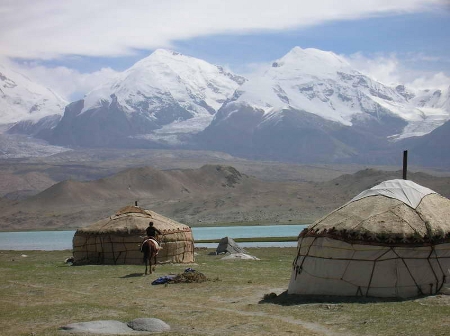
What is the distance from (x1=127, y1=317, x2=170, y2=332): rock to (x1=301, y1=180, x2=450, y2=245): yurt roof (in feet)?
16.1

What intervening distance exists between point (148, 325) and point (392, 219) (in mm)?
6112

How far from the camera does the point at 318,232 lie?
18.9 m

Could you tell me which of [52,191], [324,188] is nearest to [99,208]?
[52,191]

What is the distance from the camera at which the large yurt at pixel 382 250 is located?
17812 mm

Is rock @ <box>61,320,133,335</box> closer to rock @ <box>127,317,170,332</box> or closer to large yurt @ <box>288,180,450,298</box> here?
rock @ <box>127,317,170,332</box>

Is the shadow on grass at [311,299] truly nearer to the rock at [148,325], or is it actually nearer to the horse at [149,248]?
the rock at [148,325]

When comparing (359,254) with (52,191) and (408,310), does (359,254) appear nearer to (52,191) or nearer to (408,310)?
(408,310)

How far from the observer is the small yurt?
30000 millimetres

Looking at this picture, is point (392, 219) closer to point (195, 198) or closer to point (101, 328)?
point (101, 328)

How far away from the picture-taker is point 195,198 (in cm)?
14738

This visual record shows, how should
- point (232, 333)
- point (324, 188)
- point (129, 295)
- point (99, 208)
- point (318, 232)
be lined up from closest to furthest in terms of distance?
1. point (232, 333)
2. point (318, 232)
3. point (129, 295)
4. point (99, 208)
5. point (324, 188)

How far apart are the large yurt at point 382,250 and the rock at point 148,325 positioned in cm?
454

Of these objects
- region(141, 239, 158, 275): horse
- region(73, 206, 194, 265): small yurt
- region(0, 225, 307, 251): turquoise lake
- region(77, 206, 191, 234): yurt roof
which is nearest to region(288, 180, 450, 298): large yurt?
region(141, 239, 158, 275): horse

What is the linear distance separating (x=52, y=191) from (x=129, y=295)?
479ft
